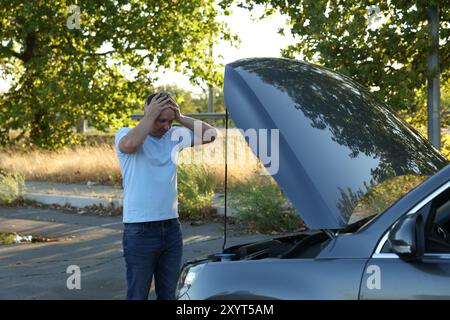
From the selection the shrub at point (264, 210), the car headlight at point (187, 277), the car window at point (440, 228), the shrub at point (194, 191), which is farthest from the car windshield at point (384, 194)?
the shrub at point (194, 191)

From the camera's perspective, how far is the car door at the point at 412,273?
2.98 m

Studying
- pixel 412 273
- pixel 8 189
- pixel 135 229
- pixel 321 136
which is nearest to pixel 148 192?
pixel 135 229

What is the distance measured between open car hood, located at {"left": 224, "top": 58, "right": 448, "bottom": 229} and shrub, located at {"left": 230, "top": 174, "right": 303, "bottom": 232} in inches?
240

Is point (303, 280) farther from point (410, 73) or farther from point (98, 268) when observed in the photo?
point (410, 73)

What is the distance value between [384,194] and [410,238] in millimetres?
600

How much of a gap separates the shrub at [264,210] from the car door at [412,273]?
22.6 feet

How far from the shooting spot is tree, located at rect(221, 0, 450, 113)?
8414mm

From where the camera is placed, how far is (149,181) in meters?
4.36

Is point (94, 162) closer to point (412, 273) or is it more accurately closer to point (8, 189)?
point (8, 189)

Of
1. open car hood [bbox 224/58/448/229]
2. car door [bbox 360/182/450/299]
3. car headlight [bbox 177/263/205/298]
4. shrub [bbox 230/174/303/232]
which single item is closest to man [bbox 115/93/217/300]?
car headlight [bbox 177/263/205/298]

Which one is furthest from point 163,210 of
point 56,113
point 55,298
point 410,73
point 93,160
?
point 93,160

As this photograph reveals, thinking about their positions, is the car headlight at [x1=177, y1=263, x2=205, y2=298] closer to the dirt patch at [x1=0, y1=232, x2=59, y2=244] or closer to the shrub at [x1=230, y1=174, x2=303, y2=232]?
the shrub at [x1=230, y1=174, x2=303, y2=232]

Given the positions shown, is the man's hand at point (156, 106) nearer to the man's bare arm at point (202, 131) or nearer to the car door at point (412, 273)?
the man's bare arm at point (202, 131)

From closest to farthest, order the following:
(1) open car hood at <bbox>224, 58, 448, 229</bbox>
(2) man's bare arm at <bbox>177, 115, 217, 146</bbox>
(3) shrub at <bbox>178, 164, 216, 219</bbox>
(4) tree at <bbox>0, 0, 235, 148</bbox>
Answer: (1) open car hood at <bbox>224, 58, 448, 229</bbox> < (2) man's bare arm at <bbox>177, 115, 217, 146</bbox> < (3) shrub at <bbox>178, 164, 216, 219</bbox> < (4) tree at <bbox>0, 0, 235, 148</bbox>
